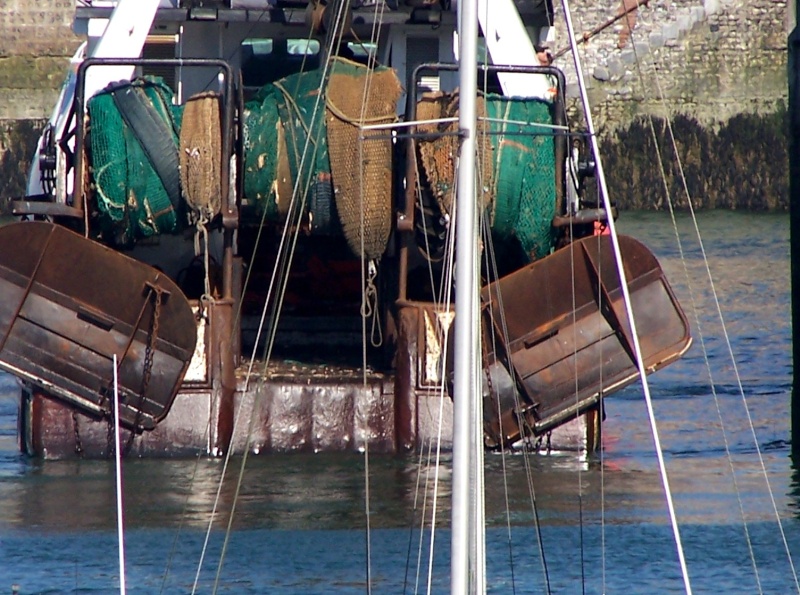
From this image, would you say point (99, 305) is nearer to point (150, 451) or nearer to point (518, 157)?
point (150, 451)

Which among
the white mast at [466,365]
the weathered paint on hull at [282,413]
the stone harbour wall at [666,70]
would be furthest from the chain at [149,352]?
the stone harbour wall at [666,70]

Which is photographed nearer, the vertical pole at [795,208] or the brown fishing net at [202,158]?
the brown fishing net at [202,158]

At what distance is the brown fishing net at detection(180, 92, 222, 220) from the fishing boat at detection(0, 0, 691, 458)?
0.05 feet

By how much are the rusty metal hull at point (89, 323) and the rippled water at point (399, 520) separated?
663 mm

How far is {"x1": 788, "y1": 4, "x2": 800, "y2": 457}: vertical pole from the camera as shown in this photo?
12.5 m

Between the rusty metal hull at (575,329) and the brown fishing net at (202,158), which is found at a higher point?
the brown fishing net at (202,158)

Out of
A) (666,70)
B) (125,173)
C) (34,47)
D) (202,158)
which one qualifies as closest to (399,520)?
(202,158)

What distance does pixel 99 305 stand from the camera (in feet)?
37.3

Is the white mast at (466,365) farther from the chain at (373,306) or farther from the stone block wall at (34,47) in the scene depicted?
the stone block wall at (34,47)

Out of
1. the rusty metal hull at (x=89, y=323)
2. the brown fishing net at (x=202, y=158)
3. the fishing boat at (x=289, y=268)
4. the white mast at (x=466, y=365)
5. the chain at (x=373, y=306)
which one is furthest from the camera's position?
the chain at (x=373, y=306)

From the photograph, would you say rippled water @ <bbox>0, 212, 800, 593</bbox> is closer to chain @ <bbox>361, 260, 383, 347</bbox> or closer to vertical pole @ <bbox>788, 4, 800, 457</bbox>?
vertical pole @ <bbox>788, 4, 800, 457</bbox>

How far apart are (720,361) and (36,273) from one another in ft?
28.7

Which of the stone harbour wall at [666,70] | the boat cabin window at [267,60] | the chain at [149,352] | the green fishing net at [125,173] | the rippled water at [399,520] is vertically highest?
the stone harbour wall at [666,70]

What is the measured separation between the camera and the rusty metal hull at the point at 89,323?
11258 millimetres
